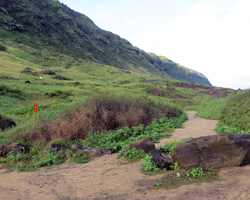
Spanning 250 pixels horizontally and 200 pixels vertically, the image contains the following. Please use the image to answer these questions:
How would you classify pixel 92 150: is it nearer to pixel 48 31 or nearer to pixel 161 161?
pixel 161 161

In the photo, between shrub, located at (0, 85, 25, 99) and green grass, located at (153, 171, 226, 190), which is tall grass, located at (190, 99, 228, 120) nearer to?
green grass, located at (153, 171, 226, 190)

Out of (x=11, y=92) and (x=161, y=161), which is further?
(x=11, y=92)

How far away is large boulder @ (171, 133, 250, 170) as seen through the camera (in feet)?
15.4

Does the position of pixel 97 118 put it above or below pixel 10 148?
above

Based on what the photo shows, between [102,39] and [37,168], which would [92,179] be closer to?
[37,168]

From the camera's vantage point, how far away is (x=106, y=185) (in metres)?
4.60

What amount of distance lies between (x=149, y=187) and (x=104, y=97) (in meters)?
A: 8.21

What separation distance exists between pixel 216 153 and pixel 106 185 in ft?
8.58

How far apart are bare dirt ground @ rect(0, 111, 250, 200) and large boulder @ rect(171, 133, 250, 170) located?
21 centimetres

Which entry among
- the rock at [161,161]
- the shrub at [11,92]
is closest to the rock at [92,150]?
the rock at [161,161]

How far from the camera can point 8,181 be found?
535 cm

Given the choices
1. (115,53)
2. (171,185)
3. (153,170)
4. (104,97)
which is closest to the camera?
(171,185)

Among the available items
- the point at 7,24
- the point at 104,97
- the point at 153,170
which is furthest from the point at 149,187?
the point at 7,24

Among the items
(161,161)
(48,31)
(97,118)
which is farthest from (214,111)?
(48,31)
